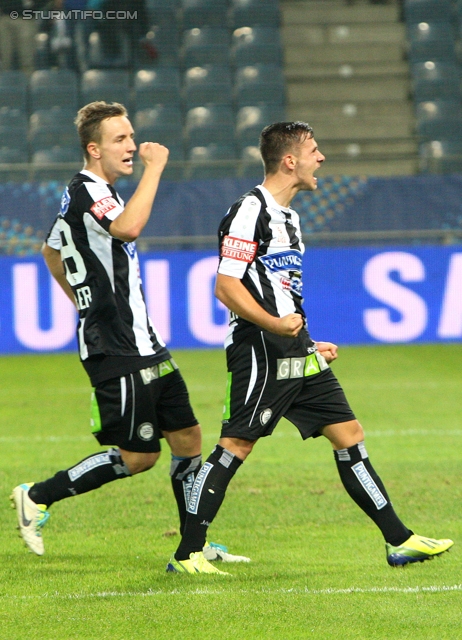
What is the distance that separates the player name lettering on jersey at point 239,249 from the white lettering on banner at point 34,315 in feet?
35.5

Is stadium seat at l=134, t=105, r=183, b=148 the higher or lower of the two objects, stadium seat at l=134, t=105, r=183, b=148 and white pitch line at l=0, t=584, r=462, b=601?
the higher

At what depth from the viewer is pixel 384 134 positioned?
20.5 m

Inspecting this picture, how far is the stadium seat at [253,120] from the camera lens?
63.2ft

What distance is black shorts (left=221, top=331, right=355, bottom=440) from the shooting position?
14.6 feet

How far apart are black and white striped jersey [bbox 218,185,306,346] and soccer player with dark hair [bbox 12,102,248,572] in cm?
40

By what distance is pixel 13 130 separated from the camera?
740 inches

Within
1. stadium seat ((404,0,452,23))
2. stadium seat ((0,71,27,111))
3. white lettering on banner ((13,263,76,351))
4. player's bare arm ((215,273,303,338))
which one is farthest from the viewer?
stadium seat ((404,0,452,23))

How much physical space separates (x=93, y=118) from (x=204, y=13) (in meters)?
17.3

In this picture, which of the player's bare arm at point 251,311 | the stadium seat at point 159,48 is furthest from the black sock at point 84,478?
the stadium seat at point 159,48

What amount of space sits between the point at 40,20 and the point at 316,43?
19.3 ft

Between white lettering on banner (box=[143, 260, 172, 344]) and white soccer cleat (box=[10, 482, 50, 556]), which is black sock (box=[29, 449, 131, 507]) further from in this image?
white lettering on banner (box=[143, 260, 172, 344])

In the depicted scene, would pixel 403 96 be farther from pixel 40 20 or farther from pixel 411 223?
pixel 40 20

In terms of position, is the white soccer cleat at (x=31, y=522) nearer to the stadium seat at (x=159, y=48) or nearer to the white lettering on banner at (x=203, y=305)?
the white lettering on banner at (x=203, y=305)

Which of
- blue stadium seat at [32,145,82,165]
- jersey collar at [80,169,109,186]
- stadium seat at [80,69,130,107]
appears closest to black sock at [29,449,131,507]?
jersey collar at [80,169,109,186]
